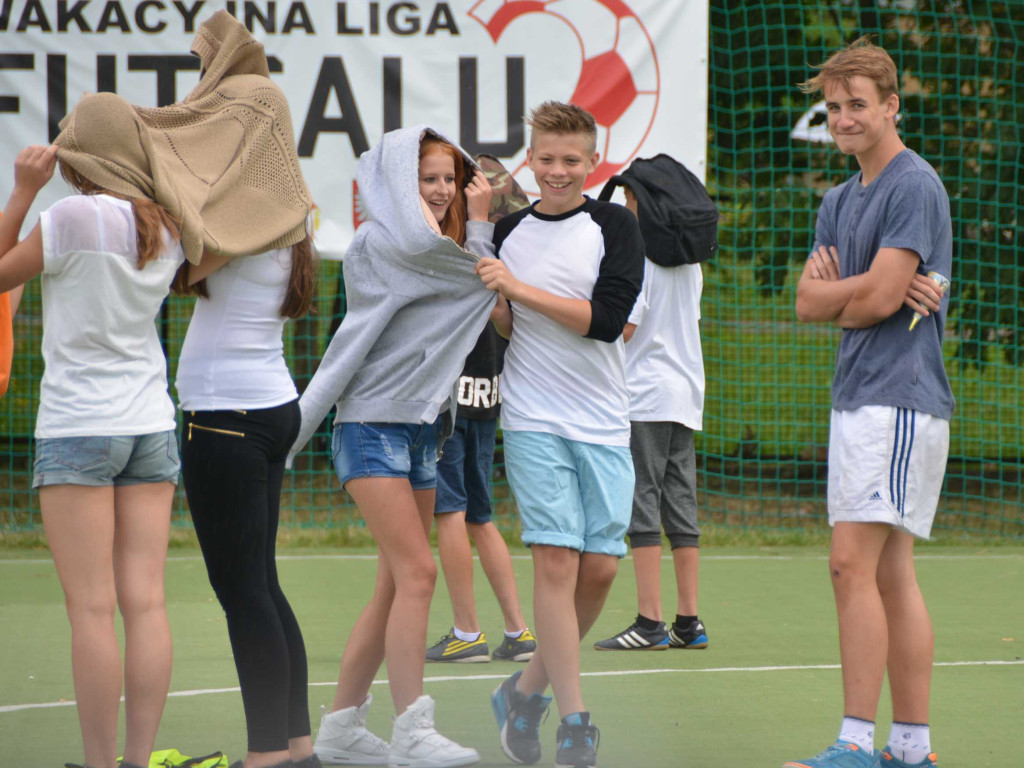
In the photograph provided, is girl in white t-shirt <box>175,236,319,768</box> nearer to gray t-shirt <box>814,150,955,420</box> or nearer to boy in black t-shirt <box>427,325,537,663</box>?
Answer: gray t-shirt <box>814,150,955,420</box>

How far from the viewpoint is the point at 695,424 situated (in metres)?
5.06

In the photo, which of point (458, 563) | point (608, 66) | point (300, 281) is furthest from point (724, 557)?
point (300, 281)

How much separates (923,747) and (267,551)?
157 centimetres

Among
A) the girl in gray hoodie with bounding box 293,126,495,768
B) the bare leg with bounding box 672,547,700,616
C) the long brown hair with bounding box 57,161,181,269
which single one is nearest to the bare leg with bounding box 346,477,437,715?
the girl in gray hoodie with bounding box 293,126,495,768

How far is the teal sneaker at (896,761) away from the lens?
3.19 meters

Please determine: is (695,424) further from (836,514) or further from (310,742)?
(310,742)

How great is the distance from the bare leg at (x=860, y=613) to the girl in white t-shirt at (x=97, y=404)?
153 centimetres

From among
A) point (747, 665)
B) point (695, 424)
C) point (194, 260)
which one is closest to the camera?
point (194, 260)

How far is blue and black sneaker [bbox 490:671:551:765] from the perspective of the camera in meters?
3.37

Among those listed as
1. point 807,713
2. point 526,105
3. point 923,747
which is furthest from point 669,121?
point 923,747

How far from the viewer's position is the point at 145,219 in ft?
9.28

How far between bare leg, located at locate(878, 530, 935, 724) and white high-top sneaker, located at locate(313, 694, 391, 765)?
1.23 metres

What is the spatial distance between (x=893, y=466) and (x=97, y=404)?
5.72 ft

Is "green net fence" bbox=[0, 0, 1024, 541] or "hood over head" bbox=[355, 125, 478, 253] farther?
"green net fence" bbox=[0, 0, 1024, 541]
